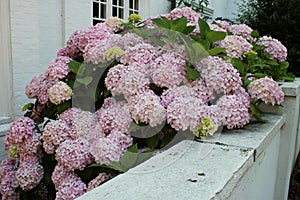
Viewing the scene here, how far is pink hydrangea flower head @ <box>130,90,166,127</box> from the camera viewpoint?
185 cm

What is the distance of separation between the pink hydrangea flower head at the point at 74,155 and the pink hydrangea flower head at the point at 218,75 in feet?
2.70

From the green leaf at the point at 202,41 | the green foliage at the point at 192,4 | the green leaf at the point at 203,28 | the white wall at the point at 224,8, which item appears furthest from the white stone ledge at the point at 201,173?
the white wall at the point at 224,8

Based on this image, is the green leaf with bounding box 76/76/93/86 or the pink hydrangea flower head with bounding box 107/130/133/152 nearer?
the pink hydrangea flower head with bounding box 107/130/133/152

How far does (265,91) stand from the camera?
7.36 feet

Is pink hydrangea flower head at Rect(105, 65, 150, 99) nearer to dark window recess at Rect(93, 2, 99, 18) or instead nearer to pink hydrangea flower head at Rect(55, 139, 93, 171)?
pink hydrangea flower head at Rect(55, 139, 93, 171)

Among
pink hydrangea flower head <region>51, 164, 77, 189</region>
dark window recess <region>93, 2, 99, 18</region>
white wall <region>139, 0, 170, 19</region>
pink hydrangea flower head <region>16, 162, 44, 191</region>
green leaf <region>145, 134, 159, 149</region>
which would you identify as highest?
white wall <region>139, 0, 170, 19</region>

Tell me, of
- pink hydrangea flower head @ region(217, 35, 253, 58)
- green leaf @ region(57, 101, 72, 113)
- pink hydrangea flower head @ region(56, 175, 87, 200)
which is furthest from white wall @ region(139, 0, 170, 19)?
pink hydrangea flower head @ region(56, 175, 87, 200)

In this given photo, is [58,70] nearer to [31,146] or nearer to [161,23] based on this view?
[31,146]

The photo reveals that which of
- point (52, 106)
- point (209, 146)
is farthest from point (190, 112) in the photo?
point (52, 106)

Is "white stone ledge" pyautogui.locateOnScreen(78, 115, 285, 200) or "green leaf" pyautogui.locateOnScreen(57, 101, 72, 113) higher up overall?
"green leaf" pyautogui.locateOnScreen(57, 101, 72, 113)

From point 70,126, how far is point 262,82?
1282 mm

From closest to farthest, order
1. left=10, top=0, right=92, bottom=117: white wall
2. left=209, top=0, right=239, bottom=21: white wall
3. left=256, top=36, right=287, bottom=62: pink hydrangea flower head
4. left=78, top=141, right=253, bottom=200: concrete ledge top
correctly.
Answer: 1. left=78, top=141, right=253, bottom=200: concrete ledge top
2. left=256, top=36, right=287, bottom=62: pink hydrangea flower head
3. left=10, top=0, right=92, bottom=117: white wall
4. left=209, top=0, right=239, bottom=21: white wall

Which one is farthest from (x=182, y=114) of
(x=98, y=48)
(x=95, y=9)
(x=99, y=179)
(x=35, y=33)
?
(x=95, y=9)

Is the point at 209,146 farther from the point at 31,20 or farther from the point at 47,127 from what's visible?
the point at 31,20
